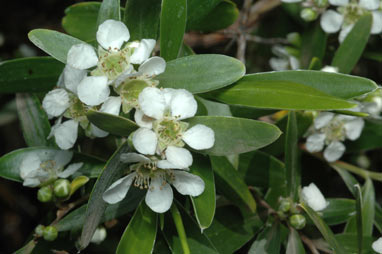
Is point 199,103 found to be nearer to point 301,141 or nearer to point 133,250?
point 133,250

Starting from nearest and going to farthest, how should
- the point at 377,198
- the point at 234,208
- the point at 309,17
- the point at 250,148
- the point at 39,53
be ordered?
the point at 250,148 → the point at 234,208 → the point at 309,17 → the point at 377,198 → the point at 39,53

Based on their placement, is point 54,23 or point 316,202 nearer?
point 316,202

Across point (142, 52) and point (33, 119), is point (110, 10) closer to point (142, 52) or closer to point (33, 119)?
point (142, 52)

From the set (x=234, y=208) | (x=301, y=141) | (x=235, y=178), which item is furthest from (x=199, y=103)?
(x=301, y=141)

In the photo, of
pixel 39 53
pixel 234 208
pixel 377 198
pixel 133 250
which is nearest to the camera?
pixel 133 250

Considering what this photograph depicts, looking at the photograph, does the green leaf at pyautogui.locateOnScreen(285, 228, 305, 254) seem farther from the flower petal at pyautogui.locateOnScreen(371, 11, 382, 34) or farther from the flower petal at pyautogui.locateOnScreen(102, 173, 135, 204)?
the flower petal at pyautogui.locateOnScreen(371, 11, 382, 34)

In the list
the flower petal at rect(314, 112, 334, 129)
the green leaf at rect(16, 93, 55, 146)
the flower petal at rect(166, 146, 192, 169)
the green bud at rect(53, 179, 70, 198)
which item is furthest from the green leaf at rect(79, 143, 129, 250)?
the flower petal at rect(314, 112, 334, 129)
